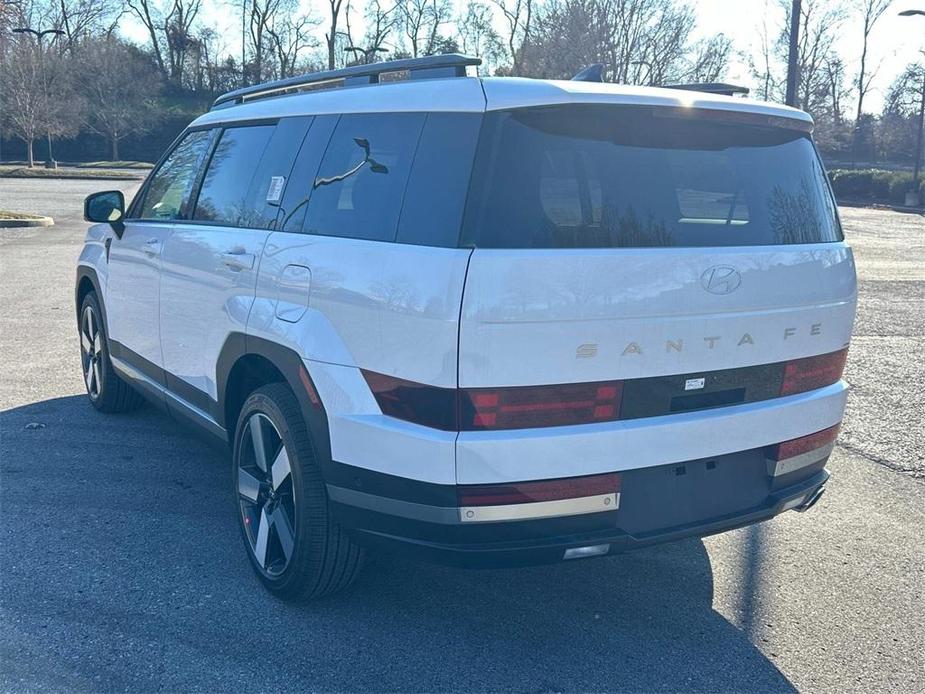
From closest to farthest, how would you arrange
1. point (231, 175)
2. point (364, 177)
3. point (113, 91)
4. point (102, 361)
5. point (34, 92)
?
1. point (364, 177)
2. point (231, 175)
3. point (102, 361)
4. point (34, 92)
5. point (113, 91)

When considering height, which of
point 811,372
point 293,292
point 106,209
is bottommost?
point 811,372

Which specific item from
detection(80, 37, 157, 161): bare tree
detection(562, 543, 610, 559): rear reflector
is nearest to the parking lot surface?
detection(562, 543, 610, 559): rear reflector

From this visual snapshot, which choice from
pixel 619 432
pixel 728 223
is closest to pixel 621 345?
pixel 619 432

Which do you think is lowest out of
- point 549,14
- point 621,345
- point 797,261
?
point 621,345

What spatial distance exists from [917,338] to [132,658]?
8628 mm

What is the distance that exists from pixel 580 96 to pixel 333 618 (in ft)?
7.12

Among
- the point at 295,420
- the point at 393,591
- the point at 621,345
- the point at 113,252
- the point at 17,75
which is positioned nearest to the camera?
the point at 621,345

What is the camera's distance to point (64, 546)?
163 inches

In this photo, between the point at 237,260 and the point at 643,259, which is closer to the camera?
the point at 643,259

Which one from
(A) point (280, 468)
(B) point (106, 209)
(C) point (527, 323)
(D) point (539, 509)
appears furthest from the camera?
(B) point (106, 209)

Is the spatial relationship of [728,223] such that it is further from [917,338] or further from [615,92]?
[917,338]

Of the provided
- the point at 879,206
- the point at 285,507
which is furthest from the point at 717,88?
the point at 879,206

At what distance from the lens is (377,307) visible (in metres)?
3.00

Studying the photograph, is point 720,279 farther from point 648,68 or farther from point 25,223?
point 648,68
